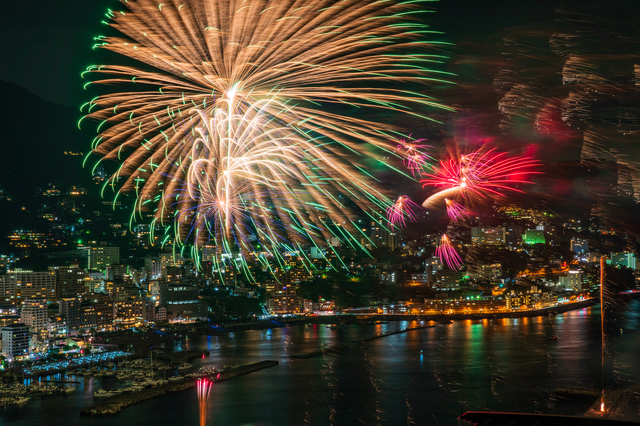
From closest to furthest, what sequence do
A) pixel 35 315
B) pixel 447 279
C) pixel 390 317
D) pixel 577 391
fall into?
pixel 577 391
pixel 35 315
pixel 390 317
pixel 447 279

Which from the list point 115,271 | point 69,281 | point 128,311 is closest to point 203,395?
point 128,311

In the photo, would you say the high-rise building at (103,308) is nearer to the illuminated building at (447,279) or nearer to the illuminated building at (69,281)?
the illuminated building at (69,281)

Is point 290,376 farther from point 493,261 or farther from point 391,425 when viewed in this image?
point 493,261

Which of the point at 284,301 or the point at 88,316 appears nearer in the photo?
the point at 88,316

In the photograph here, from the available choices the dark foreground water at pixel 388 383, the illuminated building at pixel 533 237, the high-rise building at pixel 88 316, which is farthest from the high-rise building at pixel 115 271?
the illuminated building at pixel 533 237

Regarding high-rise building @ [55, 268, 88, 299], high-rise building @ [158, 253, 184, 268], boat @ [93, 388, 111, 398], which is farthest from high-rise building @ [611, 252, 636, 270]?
boat @ [93, 388, 111, 398]

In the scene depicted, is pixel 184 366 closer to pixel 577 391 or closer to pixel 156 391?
pixel 156 391
